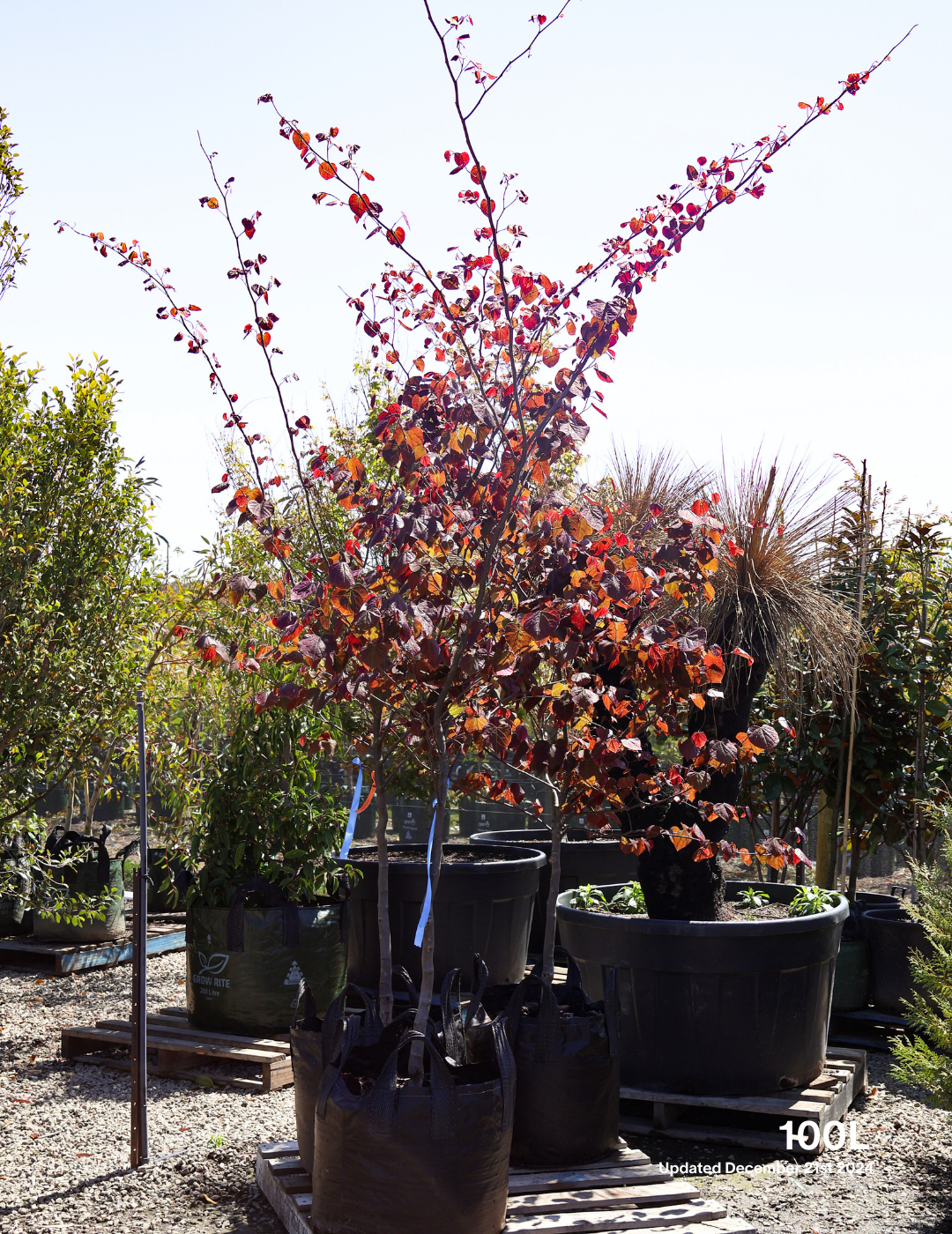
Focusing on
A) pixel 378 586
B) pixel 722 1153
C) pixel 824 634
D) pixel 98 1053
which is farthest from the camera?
pixel 98 1053

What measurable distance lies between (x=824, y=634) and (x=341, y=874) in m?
2.41

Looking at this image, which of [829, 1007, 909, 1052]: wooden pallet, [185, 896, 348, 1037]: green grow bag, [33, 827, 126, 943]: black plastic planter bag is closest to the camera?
[185, 896, 348, 1037]: green grow bag

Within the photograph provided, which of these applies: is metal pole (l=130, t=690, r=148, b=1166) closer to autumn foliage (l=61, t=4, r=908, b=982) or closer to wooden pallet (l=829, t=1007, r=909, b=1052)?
autumn foliage (l=61, t=4, r=908, b=982)

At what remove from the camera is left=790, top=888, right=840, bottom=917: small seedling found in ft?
13.2

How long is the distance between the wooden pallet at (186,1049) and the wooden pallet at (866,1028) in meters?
2.52

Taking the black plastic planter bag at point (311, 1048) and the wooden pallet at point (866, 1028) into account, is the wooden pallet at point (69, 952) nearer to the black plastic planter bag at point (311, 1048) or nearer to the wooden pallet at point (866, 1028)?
the black plastic planter bag at point (311, 1048)

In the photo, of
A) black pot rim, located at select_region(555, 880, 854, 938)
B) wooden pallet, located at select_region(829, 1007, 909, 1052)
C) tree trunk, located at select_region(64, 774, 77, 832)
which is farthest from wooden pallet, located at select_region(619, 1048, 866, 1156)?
tree trunk, located at select_region(64, 774, 77, 832)

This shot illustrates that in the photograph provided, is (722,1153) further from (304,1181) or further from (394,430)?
(394,430)

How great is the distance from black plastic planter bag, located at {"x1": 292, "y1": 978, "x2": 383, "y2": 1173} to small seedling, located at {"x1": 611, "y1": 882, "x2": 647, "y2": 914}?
1.56 meters

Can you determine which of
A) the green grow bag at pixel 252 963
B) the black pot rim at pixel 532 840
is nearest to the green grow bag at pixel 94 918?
the green grow bag at pixel 252 963

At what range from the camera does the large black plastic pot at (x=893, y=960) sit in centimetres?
487

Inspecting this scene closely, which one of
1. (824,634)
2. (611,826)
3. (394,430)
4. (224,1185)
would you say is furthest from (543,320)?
(611,826)

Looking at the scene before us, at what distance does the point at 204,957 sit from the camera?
4.38 m

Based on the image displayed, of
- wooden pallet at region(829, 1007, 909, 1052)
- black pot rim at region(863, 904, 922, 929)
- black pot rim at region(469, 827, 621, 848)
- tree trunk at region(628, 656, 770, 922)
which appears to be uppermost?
tree trunk at region(628, 656, 770, 922)
